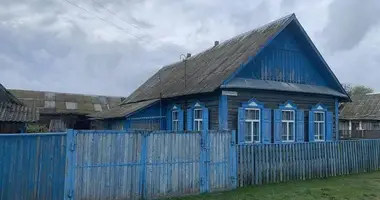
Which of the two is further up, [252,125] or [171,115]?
[171,115]

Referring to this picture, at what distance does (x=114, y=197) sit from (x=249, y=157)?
176 inches

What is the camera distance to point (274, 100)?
16.1 m

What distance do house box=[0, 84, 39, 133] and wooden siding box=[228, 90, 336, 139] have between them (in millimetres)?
8080

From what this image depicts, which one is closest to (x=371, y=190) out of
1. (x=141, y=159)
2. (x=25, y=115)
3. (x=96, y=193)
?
(x=141, y=159)

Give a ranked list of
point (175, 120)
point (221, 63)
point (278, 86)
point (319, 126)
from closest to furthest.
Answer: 1. point (278, 86)
2. point (221, 63)
3. point (319, 126)
4. point (175, 120)

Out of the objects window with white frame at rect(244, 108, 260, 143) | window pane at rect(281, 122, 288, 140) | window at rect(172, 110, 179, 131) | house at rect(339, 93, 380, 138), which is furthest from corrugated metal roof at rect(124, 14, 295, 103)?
house at rect(339, 93, 380, 138)

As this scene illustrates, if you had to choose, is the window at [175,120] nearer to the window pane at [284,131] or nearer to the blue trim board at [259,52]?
the blue trim board at [259,52]

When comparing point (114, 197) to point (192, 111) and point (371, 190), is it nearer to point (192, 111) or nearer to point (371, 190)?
point (371, 190)

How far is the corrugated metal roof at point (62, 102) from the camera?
28703mm

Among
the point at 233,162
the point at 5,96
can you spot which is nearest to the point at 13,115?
the point at 5,96

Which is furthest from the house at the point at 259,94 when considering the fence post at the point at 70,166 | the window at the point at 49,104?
the window at the point at 49,104

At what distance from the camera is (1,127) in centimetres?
1419

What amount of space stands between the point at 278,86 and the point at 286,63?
1593 millimetres

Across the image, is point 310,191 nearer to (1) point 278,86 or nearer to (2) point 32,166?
(1) point 278,86
